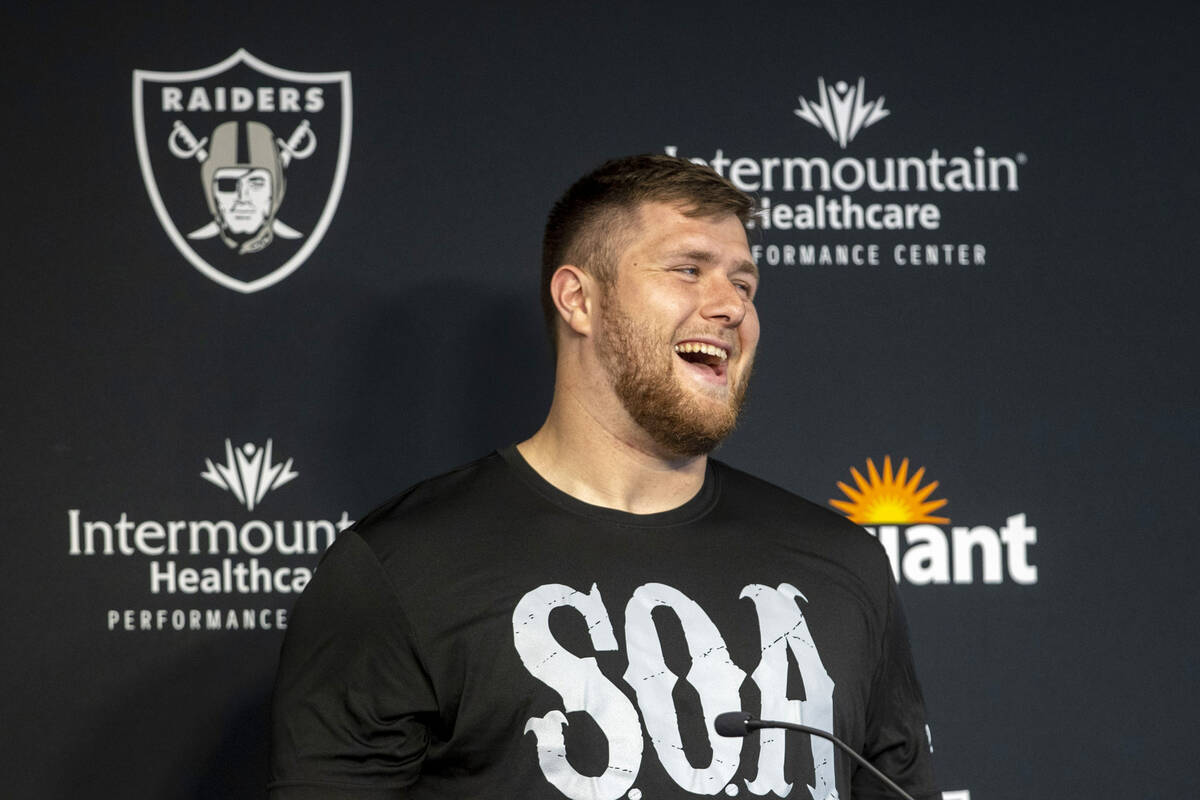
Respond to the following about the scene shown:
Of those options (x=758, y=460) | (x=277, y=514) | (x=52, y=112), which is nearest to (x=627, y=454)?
(x=758, y=460)

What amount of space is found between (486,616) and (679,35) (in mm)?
1042

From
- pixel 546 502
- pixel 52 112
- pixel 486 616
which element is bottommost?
pixel 486 616

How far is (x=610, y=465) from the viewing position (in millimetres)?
1485

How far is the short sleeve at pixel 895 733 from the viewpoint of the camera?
58.5 inches

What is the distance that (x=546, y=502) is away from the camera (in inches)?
57.3

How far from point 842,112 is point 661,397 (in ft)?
2.45

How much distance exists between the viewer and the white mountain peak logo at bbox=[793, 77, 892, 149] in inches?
78.1

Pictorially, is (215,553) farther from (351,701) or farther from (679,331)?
(679,331)

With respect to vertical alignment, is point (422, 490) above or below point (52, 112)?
below

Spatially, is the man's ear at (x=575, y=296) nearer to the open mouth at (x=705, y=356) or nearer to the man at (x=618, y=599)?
the man at (x=618, y=599)

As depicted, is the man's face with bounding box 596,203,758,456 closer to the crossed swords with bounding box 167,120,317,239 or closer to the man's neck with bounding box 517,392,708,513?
the man's neck with bounding box 517,392,708,513

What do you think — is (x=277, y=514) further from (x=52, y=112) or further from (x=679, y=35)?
(x=679, y=35)

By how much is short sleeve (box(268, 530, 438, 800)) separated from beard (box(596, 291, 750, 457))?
336mm

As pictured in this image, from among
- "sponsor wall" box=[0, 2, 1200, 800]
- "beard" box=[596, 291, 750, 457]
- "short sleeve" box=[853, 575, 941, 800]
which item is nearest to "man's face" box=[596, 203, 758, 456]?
"beard" box=[596, 291, 750, 457]
